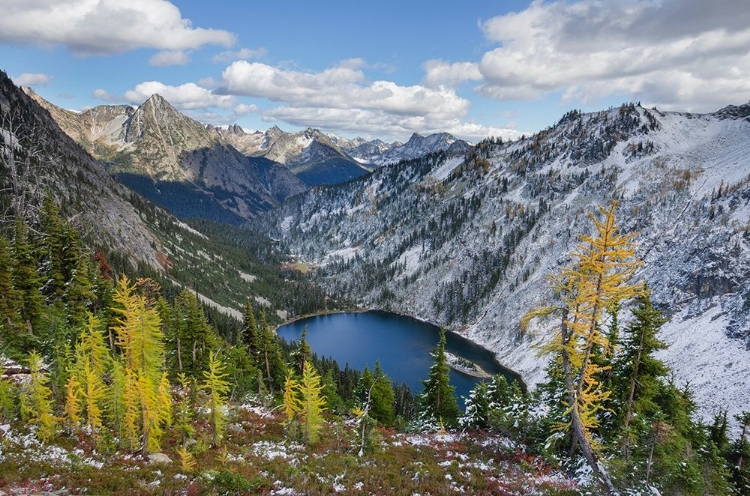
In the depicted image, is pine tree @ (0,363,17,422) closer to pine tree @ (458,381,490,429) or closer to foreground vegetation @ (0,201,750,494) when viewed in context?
foreground vegetation @ (0,201,750,494)

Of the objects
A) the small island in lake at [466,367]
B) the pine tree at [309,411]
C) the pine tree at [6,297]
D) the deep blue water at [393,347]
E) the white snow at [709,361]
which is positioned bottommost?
the deep blue water at [393,347]

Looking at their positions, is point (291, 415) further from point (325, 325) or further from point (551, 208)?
point (551, 208)

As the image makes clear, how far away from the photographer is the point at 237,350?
5438 centimetres

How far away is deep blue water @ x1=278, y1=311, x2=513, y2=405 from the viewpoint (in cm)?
13038

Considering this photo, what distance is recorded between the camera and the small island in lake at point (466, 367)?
4924 inches

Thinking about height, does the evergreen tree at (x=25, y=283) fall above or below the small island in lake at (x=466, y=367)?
above

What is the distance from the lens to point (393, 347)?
15862cm

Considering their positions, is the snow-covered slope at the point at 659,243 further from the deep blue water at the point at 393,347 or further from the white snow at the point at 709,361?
the deep blue water at the point at 393,347

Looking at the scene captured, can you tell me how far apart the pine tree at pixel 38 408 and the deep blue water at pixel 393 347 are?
286 feet

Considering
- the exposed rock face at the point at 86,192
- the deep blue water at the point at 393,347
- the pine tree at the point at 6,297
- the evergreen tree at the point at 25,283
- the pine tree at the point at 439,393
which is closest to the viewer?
the pine tree at the point at 6,297

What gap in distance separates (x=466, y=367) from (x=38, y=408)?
118692 mm

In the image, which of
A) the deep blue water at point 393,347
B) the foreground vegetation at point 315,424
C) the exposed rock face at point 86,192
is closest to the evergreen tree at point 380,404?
the foreground vegetation at point 315,424

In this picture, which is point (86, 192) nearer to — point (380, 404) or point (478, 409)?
point (380, 404)

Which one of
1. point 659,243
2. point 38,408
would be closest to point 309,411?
point 38,408
